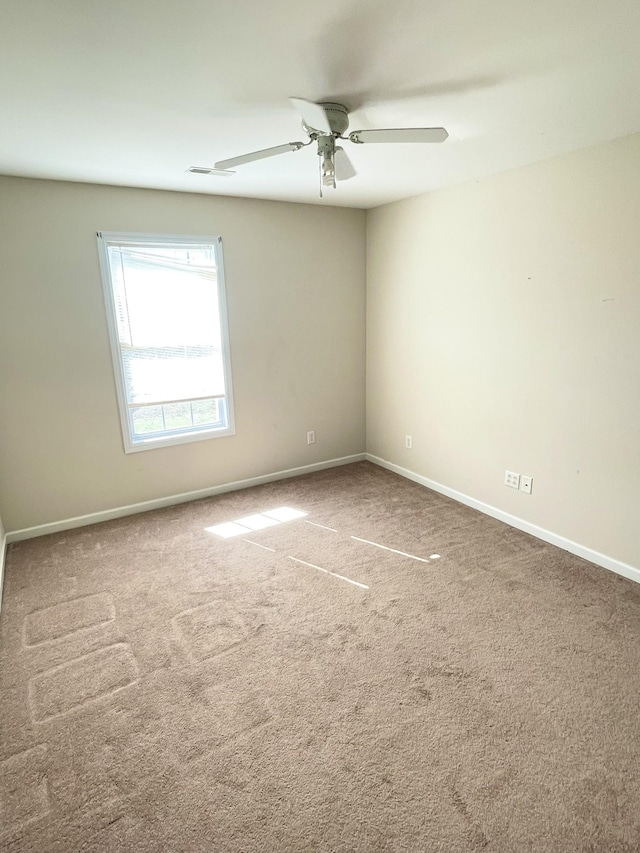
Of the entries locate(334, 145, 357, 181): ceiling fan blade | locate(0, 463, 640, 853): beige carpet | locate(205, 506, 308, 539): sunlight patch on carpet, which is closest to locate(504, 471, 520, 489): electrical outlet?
locate(0, 463, 640, 853): beige carpet

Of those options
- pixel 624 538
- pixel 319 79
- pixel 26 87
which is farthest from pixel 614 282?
pixel 26 87

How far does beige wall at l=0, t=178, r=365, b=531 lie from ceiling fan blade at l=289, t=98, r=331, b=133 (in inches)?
76.2

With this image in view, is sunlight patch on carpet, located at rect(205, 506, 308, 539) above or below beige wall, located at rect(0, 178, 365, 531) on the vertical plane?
below

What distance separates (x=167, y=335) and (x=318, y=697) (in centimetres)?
270

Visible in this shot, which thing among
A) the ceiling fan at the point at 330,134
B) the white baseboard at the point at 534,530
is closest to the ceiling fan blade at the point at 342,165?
the ceiling fan at the point at 330,134

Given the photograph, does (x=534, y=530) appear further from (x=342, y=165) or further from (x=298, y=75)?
(x=298, y=75)

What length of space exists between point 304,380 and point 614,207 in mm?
2562

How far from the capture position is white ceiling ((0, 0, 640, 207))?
1.29 meters

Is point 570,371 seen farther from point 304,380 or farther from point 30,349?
point 30,349

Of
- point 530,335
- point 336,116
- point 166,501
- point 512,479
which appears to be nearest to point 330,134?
point 336,116

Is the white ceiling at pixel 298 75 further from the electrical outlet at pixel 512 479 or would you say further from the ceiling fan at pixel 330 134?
the electrical outlet at pixel 512 479

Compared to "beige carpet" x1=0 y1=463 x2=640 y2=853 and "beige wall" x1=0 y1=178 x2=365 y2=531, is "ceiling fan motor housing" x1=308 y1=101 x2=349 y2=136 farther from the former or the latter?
"beige carpet" x1=0 y1=463 x2=640 y2=853

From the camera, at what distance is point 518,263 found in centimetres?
294

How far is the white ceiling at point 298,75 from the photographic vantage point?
4.25ft
